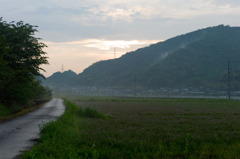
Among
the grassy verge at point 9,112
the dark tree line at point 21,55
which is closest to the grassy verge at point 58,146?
the grassy verge at point 9,112

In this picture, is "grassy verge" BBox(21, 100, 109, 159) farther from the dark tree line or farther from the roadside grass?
the dark tree line

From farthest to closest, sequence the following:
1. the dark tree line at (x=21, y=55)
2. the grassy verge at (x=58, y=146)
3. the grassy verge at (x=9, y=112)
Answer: the dark tree line at (x=21, y=55), the grassy verge at (x=9, y=112), the grassy verge at (x=58, y=146)

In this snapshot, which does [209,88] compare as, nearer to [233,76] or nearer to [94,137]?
[233,76]

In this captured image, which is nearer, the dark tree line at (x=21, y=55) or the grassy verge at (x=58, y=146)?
the grassy verge at (x=58, y=146)

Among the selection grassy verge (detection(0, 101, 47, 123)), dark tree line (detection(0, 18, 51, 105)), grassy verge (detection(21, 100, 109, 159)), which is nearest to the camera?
grassy verge (detection(21, 100, 109, 159))

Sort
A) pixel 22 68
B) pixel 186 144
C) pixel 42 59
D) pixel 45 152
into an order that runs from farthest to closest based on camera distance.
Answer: pixel 42 59
pixel 22 68
pixel 186 144
pixel 45 152

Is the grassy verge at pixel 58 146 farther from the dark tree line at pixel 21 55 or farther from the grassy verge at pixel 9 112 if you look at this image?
the dark tree line at pixel 21 55

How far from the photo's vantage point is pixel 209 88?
597 ft

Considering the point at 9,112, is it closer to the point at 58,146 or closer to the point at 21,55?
the point at 21,55

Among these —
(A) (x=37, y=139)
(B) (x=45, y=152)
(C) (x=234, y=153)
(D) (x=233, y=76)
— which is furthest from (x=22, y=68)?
(D) (x=233, y=76)

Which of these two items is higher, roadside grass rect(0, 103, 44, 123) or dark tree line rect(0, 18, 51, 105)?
dark tree line rect(0, 18, 51, 105)

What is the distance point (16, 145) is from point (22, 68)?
66.7 feet

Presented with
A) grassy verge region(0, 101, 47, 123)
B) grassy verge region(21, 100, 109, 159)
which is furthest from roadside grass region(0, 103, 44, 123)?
grassy verge region(21, 100, 109, 159)

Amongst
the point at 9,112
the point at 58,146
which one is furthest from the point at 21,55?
the point at 58,146
